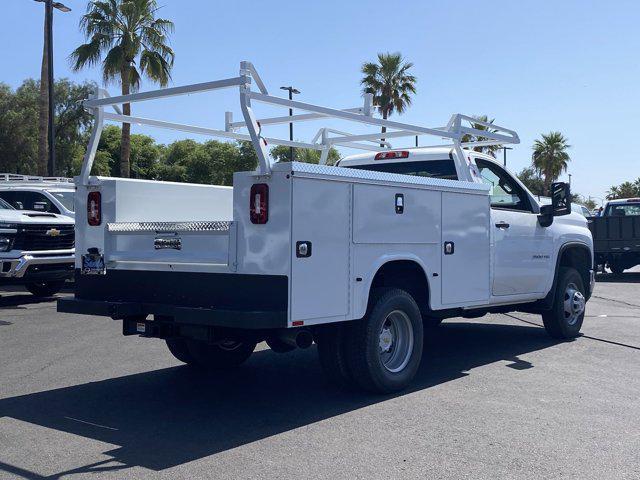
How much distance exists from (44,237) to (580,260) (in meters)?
8.82

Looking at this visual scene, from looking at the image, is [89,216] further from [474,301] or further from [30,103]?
[30,103]

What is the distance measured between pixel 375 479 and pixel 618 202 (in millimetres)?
20957

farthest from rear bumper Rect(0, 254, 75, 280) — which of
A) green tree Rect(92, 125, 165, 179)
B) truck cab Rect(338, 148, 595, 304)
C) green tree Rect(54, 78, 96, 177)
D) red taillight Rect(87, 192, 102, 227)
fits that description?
green tree Rect(92, 125, 165, 179)

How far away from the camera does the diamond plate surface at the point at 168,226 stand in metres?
5.85

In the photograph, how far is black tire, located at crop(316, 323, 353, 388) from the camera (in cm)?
632

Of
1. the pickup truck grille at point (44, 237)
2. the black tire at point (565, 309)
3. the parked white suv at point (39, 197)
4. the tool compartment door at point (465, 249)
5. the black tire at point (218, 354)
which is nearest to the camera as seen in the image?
the tool compartment door at point (465, 249)

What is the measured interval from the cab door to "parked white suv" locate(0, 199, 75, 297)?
8.05 m

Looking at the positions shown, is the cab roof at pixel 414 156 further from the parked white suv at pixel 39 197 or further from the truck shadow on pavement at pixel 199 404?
the parked white suv at pixel 39 197

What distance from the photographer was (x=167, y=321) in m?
6.04

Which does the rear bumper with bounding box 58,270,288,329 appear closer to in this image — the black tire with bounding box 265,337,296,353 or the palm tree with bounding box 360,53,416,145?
the black tire with bounding box 265,337,296,353

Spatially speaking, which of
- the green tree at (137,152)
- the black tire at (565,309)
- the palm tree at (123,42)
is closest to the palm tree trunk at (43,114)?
the palm tree at (123,42)

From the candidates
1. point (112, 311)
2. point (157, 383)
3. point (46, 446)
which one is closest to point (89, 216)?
point (112, 311)

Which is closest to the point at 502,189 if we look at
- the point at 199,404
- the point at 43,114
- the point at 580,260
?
the point at 580,260

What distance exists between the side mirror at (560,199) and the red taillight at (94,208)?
511cm
